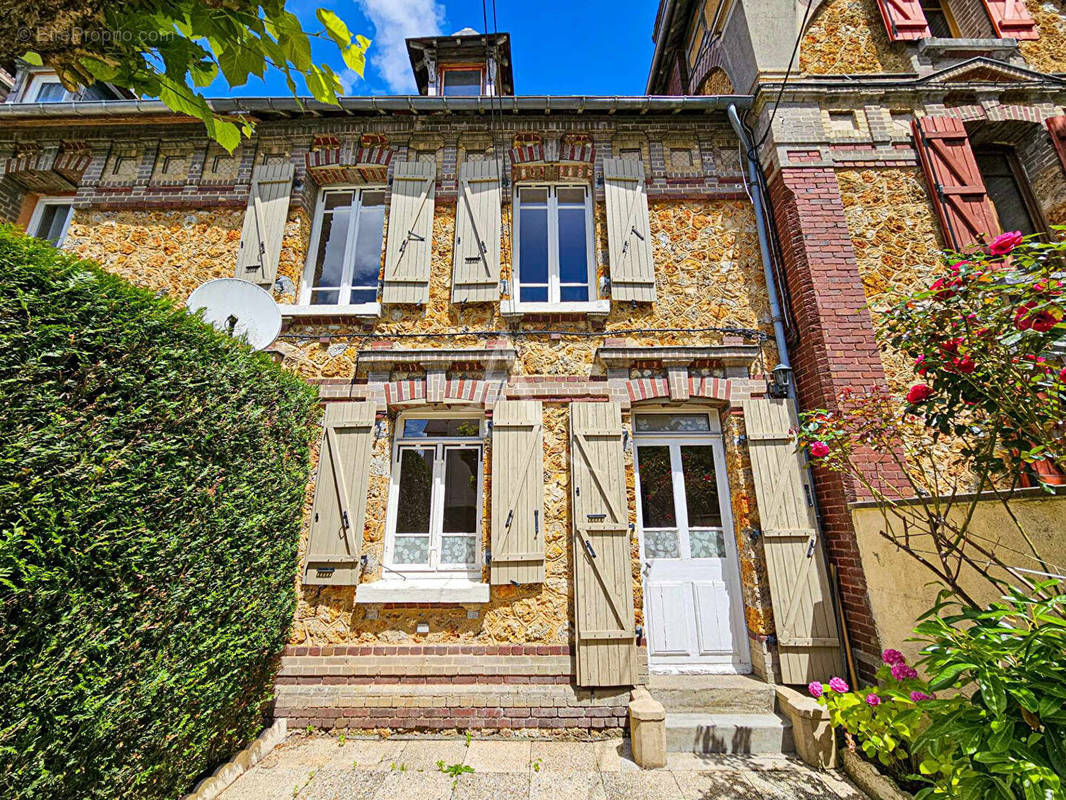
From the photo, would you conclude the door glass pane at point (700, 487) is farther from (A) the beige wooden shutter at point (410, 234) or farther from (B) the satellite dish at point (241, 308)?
(B) the satellite dish at point (241, 308)

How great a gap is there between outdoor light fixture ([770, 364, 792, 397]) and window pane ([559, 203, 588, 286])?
226 cm

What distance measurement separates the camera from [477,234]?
489 centimetres

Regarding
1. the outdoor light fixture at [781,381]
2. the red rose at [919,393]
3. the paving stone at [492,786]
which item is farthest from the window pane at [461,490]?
the red rose at [919,393]

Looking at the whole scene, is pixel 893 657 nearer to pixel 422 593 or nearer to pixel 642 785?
pixel 642 785

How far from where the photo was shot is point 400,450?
4.54 metres

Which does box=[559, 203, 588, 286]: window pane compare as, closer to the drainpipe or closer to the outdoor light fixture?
the drainpipe

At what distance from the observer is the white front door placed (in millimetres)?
4043

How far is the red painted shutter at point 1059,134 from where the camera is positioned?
4633 millimetres

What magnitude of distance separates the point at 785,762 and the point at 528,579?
2.36 metres

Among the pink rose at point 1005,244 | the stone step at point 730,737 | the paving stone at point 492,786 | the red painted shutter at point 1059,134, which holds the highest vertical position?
the red painted shutter at point 1059,134

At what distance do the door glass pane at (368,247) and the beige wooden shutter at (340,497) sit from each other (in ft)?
4.70

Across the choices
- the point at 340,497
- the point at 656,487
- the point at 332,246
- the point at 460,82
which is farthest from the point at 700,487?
the point at 460,82

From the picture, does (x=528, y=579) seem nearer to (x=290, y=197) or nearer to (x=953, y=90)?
(x=290, y=197)

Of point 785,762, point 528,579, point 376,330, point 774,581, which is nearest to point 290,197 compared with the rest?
point 376,330
